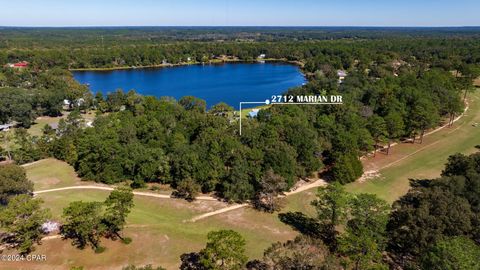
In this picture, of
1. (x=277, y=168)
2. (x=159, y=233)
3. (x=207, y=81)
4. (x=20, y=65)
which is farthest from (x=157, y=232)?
(x=20, y=65)

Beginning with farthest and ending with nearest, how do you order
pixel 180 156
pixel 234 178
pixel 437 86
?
pixel 437 86
pixel 180 156
pixel 234 178

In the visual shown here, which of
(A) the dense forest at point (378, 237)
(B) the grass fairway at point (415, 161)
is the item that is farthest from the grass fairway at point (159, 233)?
(B) the grass fairway at point (415, 161)

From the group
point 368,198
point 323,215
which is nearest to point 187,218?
point 323,215

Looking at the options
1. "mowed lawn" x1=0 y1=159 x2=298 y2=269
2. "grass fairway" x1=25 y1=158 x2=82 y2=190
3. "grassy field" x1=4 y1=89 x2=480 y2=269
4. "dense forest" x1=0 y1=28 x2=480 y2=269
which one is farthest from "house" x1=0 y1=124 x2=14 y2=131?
"mowed lawn" x1=0 y1=159 x2=298 y2=269

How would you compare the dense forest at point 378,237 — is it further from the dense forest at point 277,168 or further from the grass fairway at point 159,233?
the grass fairway at point 159,233

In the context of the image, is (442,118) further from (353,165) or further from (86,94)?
(86,94)

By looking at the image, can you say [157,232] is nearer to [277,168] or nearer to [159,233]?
[159,233]

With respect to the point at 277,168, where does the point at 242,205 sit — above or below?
below
